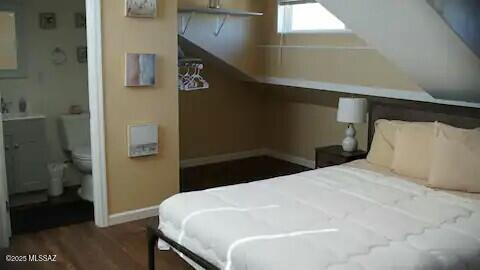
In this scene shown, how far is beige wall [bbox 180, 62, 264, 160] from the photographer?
5734mm

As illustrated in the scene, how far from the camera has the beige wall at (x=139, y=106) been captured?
12.1 feet

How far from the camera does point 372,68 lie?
440 centimetres

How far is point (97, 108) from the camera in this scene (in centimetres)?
365

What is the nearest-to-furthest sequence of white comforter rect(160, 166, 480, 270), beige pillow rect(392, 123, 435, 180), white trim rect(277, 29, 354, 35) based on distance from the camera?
white comforter rect(160, 166, 480, 270) < beige pillow rect(392, 123, 435, 180) < white trim rect(277, 29, 354, 35)

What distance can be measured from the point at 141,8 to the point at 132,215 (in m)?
1.66

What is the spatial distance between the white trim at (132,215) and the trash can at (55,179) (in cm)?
109

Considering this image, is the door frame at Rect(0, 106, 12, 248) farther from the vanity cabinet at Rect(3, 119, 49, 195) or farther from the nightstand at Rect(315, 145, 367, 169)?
the nightstand at Rect(315, 145, 367, 169)

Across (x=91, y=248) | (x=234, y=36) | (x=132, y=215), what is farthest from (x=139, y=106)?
(x=234, y=36)

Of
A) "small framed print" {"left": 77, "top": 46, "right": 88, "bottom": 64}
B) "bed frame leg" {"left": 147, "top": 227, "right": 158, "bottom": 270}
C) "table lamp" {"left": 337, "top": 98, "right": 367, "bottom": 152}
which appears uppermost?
"small framed print" {"left": 77, "top": 46, "right": 88, "bottom": 64}

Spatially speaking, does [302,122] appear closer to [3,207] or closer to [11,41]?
[11,41]

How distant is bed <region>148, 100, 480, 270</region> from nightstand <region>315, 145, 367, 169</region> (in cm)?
69

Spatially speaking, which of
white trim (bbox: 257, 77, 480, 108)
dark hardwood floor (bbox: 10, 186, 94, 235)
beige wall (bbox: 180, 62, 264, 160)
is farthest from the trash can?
white trim (bbox: 257, 77, 480, 108)

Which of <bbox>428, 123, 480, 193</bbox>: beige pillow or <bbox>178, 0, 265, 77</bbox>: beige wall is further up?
<bbox>178, 0, 265, 77</bbox>: beige wall

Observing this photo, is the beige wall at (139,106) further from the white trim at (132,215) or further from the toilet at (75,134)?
the toilet at (75,134)
